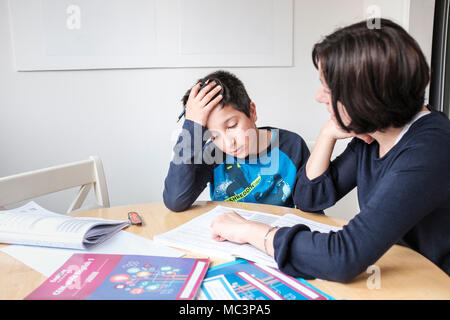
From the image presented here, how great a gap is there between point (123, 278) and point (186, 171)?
1.62 ft

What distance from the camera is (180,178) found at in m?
1.11

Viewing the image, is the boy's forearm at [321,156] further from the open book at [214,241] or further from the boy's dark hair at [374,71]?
the boy's dark hair at [374,71]

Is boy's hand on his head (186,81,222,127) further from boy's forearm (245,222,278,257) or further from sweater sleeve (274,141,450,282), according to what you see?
sweater sleeve (274,141,450,282)

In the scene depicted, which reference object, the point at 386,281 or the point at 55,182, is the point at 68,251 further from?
the point at 386,281

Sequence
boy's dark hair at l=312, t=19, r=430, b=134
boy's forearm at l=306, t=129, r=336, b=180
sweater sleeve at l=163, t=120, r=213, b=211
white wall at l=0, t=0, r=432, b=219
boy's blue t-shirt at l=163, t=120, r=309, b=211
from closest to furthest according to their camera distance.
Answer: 1. boy's dark hair at l=312, t=19, r=430, b=134
2. boy's forearm at l=306, t=129, r=336, b=180
3. sweater sleeve at l=163, t=120, r=213, b=211
4. boy's blue t-shirt at l=163, t=120, r=309, b=211
5. white wall at l=0, t=0, r=432, b=219

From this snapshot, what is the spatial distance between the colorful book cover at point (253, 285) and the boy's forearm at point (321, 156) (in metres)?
0.37

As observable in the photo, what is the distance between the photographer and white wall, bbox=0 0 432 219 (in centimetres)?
210

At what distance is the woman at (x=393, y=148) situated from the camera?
0.61 m

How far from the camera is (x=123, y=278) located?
0.66 metres

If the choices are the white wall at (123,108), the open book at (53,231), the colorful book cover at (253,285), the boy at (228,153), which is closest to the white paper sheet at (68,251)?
the open book at (53,231)

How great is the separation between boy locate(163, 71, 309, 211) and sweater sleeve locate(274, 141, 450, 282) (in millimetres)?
521

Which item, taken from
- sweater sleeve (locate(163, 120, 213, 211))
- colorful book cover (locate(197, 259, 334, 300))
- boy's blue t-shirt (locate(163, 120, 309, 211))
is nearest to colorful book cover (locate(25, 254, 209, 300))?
colorful book cover (locate(197, 259, 334, 300))

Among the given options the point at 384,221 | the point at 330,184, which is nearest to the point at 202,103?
the point at 330,184
